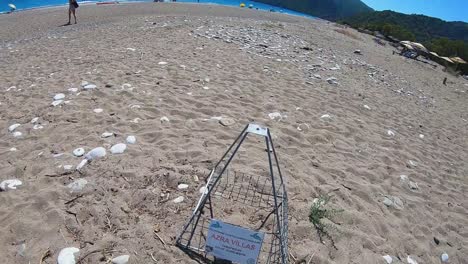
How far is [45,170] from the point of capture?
3617 millimetres

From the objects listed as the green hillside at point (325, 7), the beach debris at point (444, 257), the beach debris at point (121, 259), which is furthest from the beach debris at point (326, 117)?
the green hillside at point (325, 7)

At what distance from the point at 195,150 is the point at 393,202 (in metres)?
2.45

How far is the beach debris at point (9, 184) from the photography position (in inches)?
131

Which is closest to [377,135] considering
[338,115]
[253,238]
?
[338,115]

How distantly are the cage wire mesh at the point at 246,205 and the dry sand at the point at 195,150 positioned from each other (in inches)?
4.8

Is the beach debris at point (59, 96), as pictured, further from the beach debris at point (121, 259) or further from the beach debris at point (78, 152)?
the beach debris at point (121, 259)

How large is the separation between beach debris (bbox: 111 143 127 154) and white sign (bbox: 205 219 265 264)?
1857 mm

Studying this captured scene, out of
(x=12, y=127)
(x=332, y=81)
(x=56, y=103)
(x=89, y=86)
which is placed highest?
(x=332, y=81)

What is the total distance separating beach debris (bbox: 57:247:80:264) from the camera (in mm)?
2561

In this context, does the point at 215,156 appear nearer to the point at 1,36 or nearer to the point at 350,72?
the point at 350,72

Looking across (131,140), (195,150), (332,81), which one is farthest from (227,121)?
(332,81)

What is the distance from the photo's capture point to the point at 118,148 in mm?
4027

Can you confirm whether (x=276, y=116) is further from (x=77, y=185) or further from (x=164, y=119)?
(x=77, y=185)

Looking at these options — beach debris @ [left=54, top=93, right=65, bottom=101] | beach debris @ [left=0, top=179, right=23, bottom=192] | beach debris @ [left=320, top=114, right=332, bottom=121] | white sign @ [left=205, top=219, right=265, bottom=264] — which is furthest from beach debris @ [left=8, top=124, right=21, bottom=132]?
beach debris @ [left=320, top=114, right=332, bottom=121]
